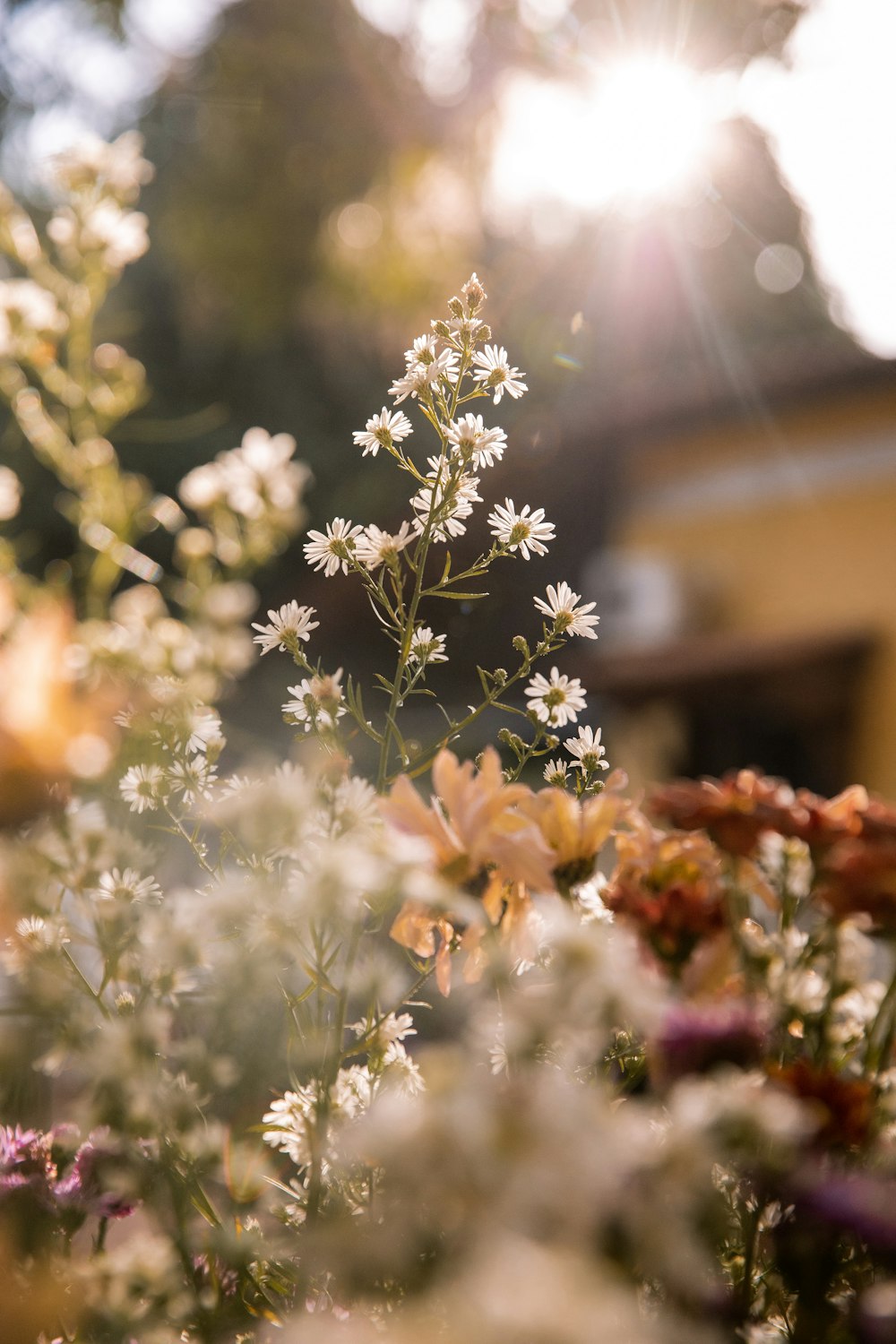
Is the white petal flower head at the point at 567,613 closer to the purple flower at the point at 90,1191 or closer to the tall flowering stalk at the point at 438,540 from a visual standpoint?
the tall flowering stalk at the point at 438,540

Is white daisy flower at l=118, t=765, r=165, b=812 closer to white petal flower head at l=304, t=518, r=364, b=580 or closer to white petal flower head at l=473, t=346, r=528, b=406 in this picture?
white petal flower head at l=304, t=518, r=364, b=580

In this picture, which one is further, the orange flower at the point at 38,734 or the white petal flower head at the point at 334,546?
the white petal flower head at the point at 334,546

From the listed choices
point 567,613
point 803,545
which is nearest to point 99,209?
point 567,613

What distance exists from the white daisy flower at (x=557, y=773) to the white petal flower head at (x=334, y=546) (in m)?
0.16

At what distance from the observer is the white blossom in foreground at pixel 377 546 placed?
0.62m

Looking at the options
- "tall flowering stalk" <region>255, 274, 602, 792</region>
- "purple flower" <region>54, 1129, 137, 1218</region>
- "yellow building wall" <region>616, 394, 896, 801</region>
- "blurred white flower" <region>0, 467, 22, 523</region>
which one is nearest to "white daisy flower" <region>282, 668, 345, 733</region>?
"tall flowering stalk" <region>255, 274, 602, 792</region>

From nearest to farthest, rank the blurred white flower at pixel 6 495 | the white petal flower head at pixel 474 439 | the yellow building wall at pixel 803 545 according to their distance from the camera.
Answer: the white petal flower head at pixel 474 439
the blurred white flower at pixel 6 495
the yellow building wall at pixel 803 545

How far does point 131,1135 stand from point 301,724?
0.83 feet

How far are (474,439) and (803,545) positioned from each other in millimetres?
4155

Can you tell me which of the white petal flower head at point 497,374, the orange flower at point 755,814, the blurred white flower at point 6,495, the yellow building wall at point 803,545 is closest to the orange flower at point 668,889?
the orange flower at point 755,814

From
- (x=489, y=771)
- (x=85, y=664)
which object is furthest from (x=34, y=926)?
(x=85, y=664)

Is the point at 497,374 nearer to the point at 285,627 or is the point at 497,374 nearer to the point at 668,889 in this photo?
the point at 285,627

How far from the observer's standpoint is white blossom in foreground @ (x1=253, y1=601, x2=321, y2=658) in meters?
0.62

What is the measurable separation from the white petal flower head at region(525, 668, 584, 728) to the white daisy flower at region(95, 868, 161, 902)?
0.23m
